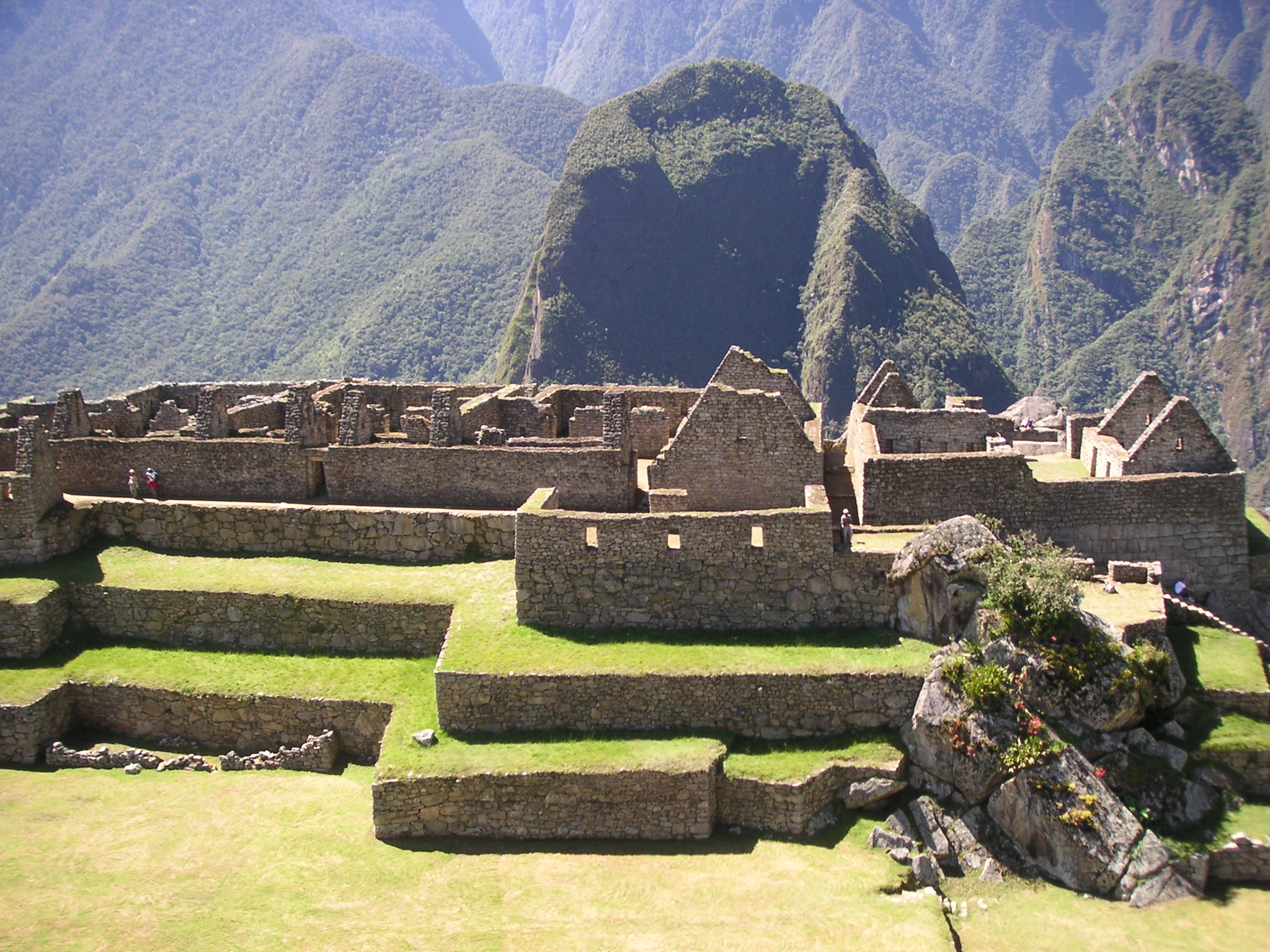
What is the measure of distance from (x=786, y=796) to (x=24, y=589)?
14.1m

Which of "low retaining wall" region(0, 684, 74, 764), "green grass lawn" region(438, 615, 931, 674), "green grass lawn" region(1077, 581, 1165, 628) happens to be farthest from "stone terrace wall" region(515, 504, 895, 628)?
"low retaining wall" region(0, 684, 74, 764)

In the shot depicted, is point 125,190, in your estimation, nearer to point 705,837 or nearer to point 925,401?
point 925,401

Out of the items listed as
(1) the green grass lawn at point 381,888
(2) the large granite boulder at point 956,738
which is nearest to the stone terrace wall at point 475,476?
(1) the green grass lawn at point 381,888

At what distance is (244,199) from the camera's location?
136 m

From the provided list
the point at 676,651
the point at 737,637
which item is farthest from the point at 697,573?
the point at 676,651

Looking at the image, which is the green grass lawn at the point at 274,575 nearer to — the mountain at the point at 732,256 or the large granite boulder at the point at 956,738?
the large granite boulder at the point at 956,738

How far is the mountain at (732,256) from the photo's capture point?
126 m

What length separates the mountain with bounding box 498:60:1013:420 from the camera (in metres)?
126

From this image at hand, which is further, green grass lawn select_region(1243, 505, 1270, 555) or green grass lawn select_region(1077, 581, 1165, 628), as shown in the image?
green grass lawn select_region(1243, 505, 1270, 555)

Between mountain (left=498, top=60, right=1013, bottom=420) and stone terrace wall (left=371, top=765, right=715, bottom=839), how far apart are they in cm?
10025

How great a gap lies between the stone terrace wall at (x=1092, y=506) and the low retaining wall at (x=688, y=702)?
14.4ft

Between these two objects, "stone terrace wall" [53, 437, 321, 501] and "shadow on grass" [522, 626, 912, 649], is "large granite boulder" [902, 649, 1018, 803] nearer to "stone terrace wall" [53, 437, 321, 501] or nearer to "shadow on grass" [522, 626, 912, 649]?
"shadow on grass" [522, 626, 912, 649]

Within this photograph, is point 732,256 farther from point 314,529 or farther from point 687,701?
point 687,701

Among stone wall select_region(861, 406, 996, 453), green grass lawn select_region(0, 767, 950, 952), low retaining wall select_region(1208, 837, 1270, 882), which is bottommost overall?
green grass lawn select_region(0, 767, 950, 952)
